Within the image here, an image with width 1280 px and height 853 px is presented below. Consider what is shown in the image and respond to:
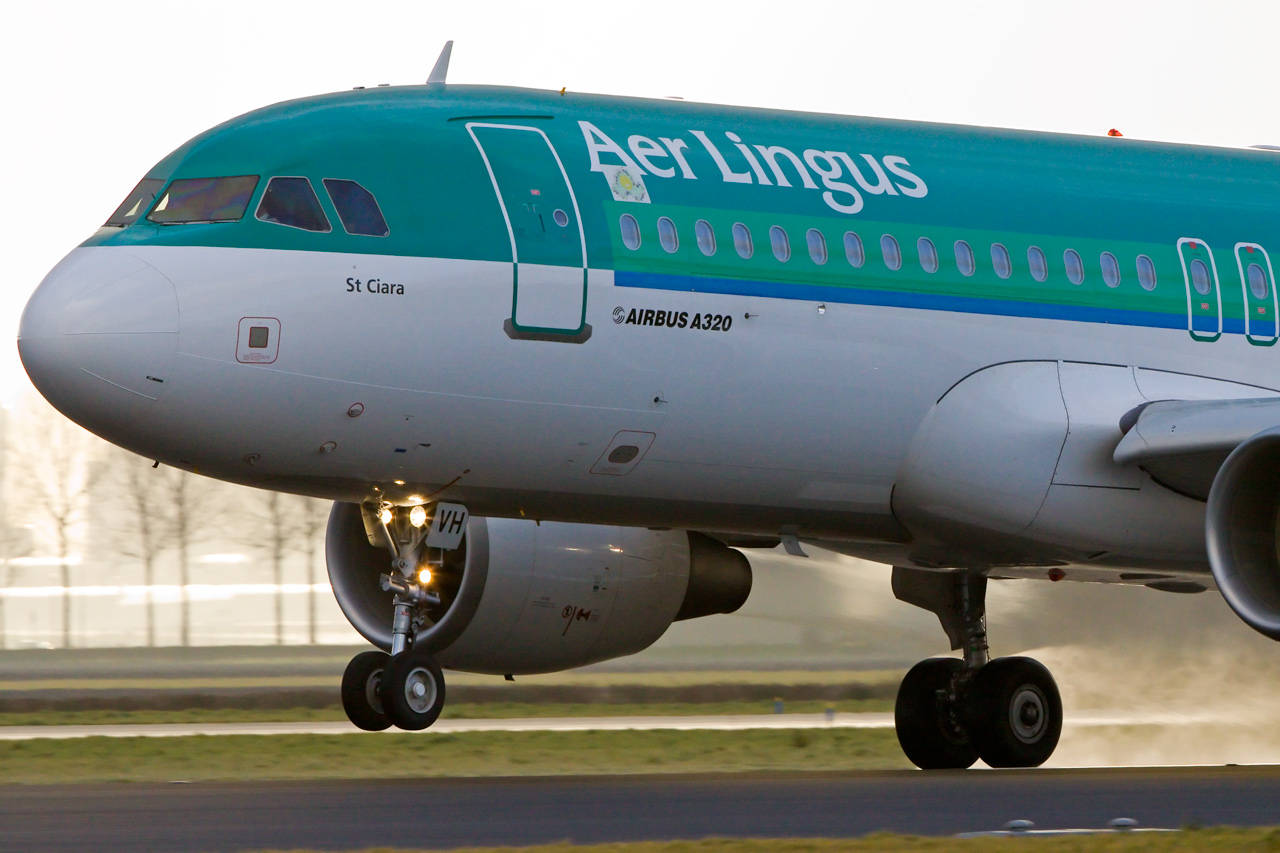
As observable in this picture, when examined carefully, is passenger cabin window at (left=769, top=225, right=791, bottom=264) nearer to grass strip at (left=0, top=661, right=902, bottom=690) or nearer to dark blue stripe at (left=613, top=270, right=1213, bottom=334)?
dark blue stripe at (left=613, top=270, right=1213, bottom=334)

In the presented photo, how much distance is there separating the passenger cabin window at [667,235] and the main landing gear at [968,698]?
4.98m

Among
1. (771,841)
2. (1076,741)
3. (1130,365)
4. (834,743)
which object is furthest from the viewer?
(834,743)

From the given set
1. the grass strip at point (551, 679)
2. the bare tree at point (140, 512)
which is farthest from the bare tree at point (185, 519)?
the grass strip at point (551, 679)

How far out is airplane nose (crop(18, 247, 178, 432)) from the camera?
13102mm

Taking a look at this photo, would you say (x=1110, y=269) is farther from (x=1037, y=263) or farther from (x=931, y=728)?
(x=931, y=728)

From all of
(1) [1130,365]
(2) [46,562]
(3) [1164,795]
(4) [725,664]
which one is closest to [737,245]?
(1) [1130,365]

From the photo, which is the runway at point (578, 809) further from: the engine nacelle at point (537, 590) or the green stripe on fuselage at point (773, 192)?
the green stripe on fuselage at point (773, 192)

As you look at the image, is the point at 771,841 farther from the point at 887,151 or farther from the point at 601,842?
the point at 887,151

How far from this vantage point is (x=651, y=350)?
14461 mm

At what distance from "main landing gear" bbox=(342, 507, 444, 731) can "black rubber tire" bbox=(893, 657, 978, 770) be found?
5354 mm

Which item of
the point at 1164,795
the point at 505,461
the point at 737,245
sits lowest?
the point at 1164,795

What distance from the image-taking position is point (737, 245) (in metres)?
14.9

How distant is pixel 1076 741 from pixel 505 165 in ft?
31.8

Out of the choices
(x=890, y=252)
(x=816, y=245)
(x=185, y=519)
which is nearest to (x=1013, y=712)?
(x=890, y=252)
